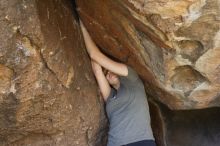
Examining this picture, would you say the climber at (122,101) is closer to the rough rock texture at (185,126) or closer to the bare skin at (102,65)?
the bare skin at (102,65)

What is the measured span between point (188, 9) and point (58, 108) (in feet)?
2.34

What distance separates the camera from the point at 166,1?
1692 mm

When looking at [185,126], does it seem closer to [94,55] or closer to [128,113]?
[128,113]

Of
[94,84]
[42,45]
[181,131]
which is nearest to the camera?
[42,45]

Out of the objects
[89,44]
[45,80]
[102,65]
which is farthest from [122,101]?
[45,80]

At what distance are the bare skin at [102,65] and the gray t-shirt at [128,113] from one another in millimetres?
34

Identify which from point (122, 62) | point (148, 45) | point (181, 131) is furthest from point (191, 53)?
point (181, 131)

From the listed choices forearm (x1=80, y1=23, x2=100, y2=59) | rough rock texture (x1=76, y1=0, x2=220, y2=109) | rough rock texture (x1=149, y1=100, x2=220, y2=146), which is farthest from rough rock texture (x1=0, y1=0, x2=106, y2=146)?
rough rock texture (x1=149, y1=100, x2=220, y2=146)

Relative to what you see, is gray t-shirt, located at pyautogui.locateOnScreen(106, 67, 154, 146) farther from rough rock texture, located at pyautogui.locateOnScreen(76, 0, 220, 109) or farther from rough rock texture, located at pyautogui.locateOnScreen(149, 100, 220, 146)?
rough rock texture, located at pyautogui.locateOnScreen(149, 100, 220, 146)

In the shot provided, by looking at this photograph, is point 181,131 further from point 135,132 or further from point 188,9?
point 188,9

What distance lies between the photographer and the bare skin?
7.28 feet

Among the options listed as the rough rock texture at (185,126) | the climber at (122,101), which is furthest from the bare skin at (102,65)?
the rough rock texture at (185,126)

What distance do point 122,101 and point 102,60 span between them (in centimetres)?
22

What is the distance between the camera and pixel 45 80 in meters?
1.89
